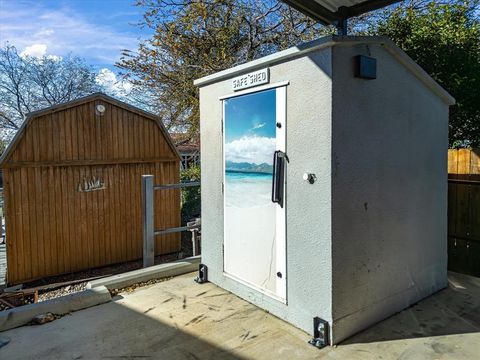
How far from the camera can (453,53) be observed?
180 inches

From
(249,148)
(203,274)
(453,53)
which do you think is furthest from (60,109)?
(453,53)

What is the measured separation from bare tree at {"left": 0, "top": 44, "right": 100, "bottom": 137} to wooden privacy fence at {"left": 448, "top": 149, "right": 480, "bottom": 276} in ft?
62.2

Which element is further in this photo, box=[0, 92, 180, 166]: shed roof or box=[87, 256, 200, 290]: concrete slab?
box=[0, 92, 180, 166]: shed roof

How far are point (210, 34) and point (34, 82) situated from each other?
553 inches

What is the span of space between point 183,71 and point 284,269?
24.2 feet

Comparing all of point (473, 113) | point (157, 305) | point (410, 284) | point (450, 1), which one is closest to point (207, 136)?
point (157, 305)

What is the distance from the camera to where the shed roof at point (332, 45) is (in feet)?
7.52

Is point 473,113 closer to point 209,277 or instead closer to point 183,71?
point 209,277

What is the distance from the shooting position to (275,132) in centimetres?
273

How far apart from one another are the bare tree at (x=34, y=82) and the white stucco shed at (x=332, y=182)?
18.3 m

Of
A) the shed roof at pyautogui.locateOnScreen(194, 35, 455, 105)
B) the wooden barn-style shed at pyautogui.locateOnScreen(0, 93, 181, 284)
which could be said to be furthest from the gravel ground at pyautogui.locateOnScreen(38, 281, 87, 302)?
the shed roof at pyautogui.locateOnScreen(194, 35, 455, 105)

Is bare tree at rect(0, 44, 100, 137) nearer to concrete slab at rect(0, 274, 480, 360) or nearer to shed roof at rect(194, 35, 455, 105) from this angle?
shed roof at rect(194, 35, 455, 105)

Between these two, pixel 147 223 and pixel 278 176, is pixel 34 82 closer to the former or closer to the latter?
pixel 147 223

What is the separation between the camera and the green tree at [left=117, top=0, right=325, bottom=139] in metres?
8.21
